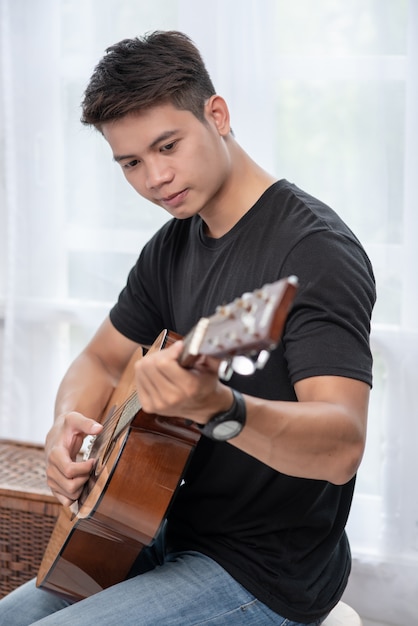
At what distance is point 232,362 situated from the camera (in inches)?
35.8

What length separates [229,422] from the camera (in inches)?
39.9

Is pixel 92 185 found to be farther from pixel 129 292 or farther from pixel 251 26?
pixel 129 292

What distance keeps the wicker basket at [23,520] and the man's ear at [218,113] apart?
95 cm

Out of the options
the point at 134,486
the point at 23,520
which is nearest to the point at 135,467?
the point at 134,486

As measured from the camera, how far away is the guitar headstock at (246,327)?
803mm

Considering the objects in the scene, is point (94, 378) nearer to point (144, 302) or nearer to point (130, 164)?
point (144, 302)

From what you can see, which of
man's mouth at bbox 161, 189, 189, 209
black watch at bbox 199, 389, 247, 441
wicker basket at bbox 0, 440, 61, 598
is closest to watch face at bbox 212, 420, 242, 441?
black watch at bbox 199, 389, 247, 441

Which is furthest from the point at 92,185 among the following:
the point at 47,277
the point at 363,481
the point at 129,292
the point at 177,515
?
the point at 177,515

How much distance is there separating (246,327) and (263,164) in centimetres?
148

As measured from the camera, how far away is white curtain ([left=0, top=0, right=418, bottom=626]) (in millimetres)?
2141

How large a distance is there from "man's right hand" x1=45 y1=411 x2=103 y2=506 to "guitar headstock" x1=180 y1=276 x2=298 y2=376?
1.92ft

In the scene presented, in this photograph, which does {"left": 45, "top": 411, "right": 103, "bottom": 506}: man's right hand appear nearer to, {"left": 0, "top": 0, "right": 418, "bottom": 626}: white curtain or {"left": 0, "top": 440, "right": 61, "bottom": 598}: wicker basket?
{"left": 0, "top": 440, "right": 61, "bottom": 598}: wicker basket

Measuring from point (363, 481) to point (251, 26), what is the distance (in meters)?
1.24

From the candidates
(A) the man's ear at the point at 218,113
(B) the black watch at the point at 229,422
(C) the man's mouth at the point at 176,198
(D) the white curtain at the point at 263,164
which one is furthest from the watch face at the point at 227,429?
(D) the white curtain at the point at 263,164
